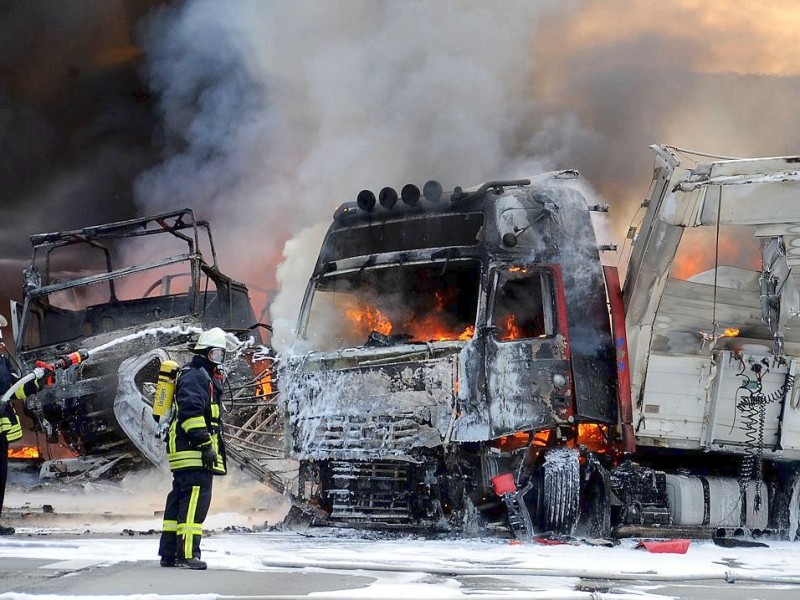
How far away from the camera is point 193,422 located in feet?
16.7

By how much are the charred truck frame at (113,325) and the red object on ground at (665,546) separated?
6.07 metres

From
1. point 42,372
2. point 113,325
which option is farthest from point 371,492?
point 113,325

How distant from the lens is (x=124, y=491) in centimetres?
1072

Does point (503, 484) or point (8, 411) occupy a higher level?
point (8, 411)

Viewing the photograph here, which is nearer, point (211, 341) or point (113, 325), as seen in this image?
point (211, 341)

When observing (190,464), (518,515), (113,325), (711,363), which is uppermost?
(113,325)

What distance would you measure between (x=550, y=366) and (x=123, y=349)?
6963 mm

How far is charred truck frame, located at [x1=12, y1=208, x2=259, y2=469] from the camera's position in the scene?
11.1 m

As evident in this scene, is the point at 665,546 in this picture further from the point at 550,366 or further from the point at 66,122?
the point at 66,122

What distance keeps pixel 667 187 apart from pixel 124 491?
7488 millimetres

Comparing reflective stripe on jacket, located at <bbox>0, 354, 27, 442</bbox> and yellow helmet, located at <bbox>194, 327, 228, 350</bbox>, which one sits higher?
yellow helmet, located at <bbox>194, 327, 228, 350</bbox>

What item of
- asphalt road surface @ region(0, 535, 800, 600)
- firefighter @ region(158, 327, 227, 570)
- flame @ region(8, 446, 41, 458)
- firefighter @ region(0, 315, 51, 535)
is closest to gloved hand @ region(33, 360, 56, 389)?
firefighter @ region(0, 315, 51, 535)

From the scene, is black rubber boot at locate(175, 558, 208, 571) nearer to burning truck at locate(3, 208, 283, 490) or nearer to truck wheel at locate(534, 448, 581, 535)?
truck wheel at locate(534, 448, 581, 535)

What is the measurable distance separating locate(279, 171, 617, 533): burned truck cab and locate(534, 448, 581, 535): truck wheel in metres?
0.01
